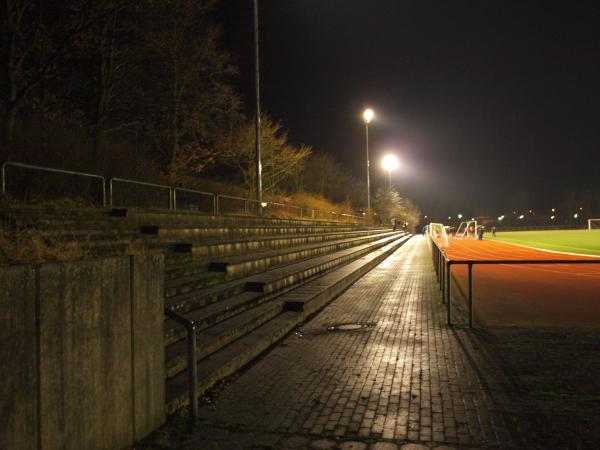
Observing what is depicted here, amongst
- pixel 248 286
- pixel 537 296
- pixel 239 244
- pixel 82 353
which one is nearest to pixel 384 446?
pixel 82 353

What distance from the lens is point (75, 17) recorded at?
1283 centimetres

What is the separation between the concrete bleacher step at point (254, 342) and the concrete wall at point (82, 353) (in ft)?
2.19

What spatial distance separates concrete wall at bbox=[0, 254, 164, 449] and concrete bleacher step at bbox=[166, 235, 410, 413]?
668mm

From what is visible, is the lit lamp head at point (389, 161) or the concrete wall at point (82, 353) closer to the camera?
the concrete wall at point (82, 353)

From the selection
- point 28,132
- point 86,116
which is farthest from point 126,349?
point 86,116

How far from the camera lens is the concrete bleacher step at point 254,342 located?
4.76 meters

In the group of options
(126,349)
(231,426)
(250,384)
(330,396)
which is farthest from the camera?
(250,384)

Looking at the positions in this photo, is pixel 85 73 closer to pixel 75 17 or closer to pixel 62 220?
pixel 75 17

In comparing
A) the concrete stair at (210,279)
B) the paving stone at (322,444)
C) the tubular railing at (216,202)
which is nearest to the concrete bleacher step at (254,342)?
the concrete stair at (210,279)

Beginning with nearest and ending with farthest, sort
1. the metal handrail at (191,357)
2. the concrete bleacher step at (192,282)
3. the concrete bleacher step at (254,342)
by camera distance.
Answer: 1. the metal handrail at (191,357)
2. the concrete bleacher step at (254,342)
3. the concrete bleacher step at (192,282)

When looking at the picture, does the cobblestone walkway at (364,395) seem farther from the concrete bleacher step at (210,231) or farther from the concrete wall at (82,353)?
the concrete bleacher step at (210,231)

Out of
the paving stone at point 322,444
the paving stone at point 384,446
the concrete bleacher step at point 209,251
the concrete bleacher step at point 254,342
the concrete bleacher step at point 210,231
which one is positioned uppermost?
the concrete bleacher step at point 210,231

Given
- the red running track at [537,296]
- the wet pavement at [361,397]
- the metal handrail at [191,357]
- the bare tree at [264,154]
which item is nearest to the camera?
the wet pavement at [361,397]

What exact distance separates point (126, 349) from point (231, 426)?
1106mm
